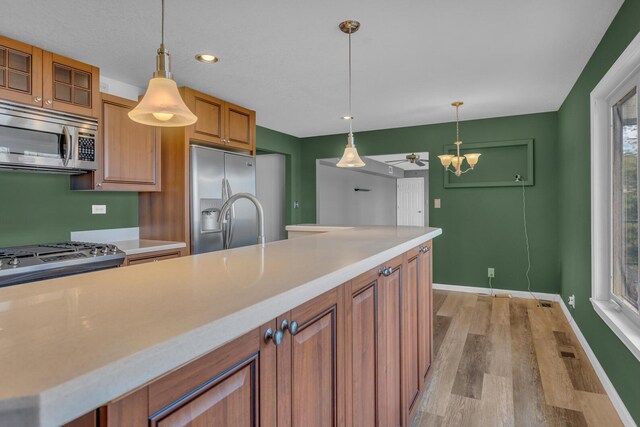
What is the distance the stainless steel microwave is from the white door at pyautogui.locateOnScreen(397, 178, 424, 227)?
814 cm

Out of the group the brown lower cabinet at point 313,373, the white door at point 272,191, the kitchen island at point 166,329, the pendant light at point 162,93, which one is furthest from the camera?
the white door at point 272,191

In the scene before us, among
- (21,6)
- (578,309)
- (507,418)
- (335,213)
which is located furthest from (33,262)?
(335,213)

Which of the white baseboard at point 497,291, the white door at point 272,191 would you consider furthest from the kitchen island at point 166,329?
the white door at point 272,191

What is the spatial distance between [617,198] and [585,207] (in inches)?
22.4

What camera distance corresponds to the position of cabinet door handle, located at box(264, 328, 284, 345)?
82cm

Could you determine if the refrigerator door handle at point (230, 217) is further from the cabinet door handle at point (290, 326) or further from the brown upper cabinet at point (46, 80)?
the cabinet door handle at point (290, 326)

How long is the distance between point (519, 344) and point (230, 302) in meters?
3.06

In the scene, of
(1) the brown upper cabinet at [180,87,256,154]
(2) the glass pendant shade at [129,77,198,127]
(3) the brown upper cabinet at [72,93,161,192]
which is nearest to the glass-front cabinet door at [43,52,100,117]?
(3) the brown upper cabinet at [72,93,161,192]

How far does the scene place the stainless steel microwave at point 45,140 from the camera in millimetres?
2434

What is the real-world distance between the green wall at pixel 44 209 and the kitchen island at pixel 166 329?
2.25 m

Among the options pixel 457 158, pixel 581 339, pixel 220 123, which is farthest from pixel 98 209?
pixel 581 339

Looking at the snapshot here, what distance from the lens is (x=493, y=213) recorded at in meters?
4.75

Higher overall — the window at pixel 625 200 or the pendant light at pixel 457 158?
the pendant light at pixel 457 158

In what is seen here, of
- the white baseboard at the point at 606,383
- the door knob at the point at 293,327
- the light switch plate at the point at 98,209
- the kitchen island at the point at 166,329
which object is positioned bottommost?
the white baseboard at the point at 606,383
